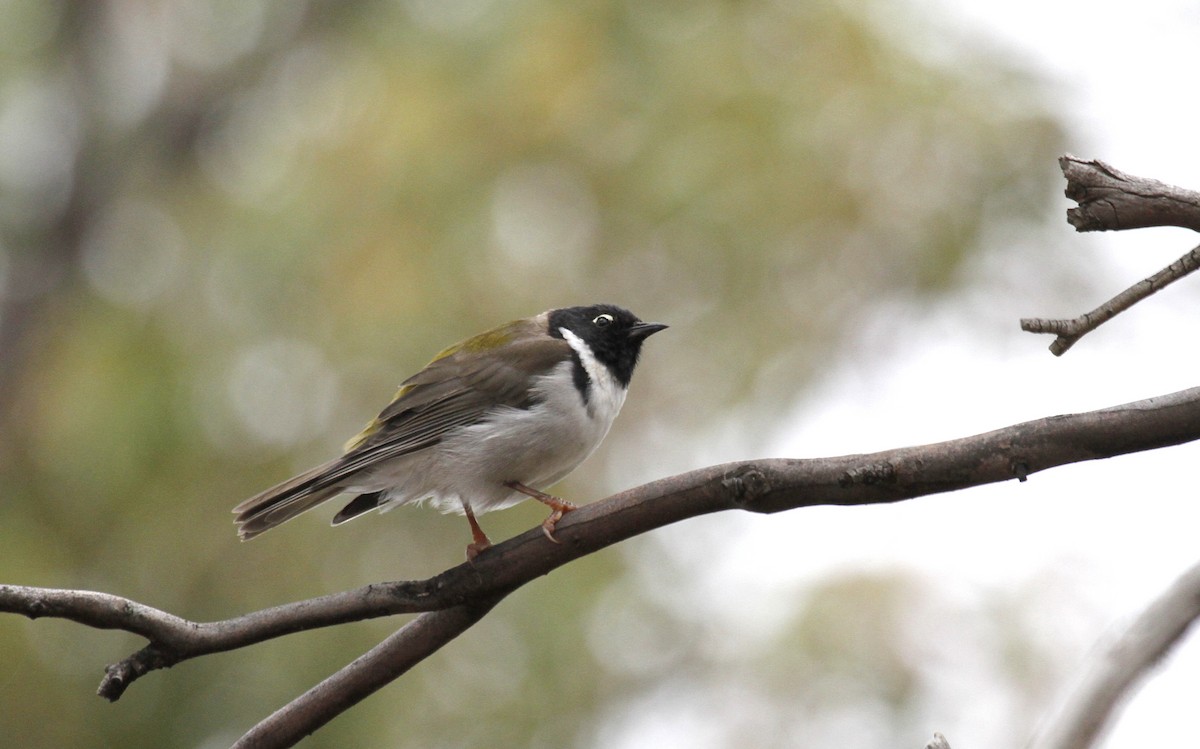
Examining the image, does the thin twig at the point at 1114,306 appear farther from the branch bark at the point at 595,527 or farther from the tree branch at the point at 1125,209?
the branch bark at the point at 595,527

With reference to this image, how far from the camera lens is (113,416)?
23.2 ft

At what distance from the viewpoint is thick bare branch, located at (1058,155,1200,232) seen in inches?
101

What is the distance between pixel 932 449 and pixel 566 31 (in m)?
6.58

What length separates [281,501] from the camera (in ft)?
14.2

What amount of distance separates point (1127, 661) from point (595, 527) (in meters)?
1.46

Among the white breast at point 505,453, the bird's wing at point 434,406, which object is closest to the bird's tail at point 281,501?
the bird's wing at point 434,406

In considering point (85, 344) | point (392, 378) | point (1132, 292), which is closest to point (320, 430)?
point (392, 378)

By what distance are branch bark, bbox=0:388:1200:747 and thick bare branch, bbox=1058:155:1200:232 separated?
1.33 feet

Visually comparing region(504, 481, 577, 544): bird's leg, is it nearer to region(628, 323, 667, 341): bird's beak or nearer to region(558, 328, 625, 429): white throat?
region(558, 328, 625, 429): white throat

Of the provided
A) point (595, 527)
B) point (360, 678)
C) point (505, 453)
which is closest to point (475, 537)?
point (505, 453)

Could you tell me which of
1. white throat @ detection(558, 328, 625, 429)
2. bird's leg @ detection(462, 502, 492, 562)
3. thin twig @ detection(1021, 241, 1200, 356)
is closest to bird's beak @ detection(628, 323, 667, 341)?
white throat @ detection(558, 328, 625, 429)

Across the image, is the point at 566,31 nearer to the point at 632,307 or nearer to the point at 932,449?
the point at 632,307

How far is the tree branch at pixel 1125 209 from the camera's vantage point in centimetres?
257

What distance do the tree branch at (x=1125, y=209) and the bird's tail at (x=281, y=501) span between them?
2.67 meters
